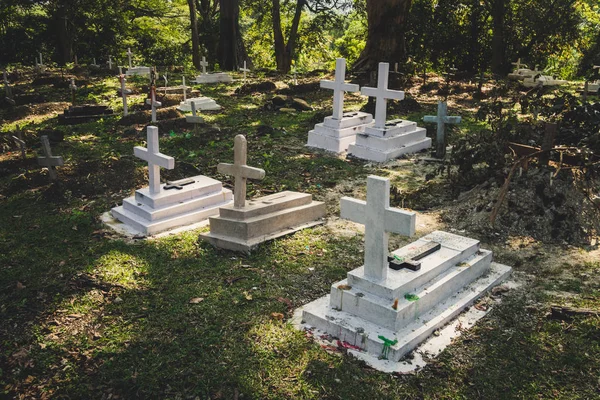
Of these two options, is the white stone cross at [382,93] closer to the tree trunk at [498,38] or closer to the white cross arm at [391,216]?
the white cross arm at [391,216]

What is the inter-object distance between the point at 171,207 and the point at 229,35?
53.7 ft

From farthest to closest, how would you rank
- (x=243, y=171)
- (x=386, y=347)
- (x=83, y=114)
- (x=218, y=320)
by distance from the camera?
(x=83, y=114), (x=243, y=171), (x=218, y=320), (x=386, y=347)

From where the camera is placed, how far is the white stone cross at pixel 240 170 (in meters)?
7.03

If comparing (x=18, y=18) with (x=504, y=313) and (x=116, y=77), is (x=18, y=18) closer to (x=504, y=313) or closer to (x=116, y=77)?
(x=116, y=77)

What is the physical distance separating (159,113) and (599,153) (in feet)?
31.4

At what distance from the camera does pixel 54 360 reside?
497 cm

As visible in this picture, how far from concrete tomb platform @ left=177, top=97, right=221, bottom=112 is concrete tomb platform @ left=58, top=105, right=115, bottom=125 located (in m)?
1.79

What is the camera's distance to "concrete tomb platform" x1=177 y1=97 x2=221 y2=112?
1452 cm

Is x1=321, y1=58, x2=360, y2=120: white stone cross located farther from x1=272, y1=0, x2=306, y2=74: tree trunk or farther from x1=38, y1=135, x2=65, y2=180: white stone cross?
x1=272, y1=0, x2=306, y2=74: tree trunk

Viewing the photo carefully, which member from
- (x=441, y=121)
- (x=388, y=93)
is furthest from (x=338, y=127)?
(x=441, y=121)

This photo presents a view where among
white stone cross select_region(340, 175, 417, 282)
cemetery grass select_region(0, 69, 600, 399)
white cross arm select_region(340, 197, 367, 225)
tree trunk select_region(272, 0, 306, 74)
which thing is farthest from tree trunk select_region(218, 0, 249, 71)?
white stone cross select_region(340, 175, 417, 282)

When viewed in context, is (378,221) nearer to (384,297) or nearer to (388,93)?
(384,297)

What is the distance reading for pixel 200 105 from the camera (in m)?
14.8

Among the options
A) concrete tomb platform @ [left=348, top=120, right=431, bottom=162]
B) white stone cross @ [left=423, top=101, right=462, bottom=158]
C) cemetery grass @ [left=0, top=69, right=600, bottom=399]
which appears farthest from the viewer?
concrete tomb platform @ [left=348, top=120, right=431, bottom=162]
